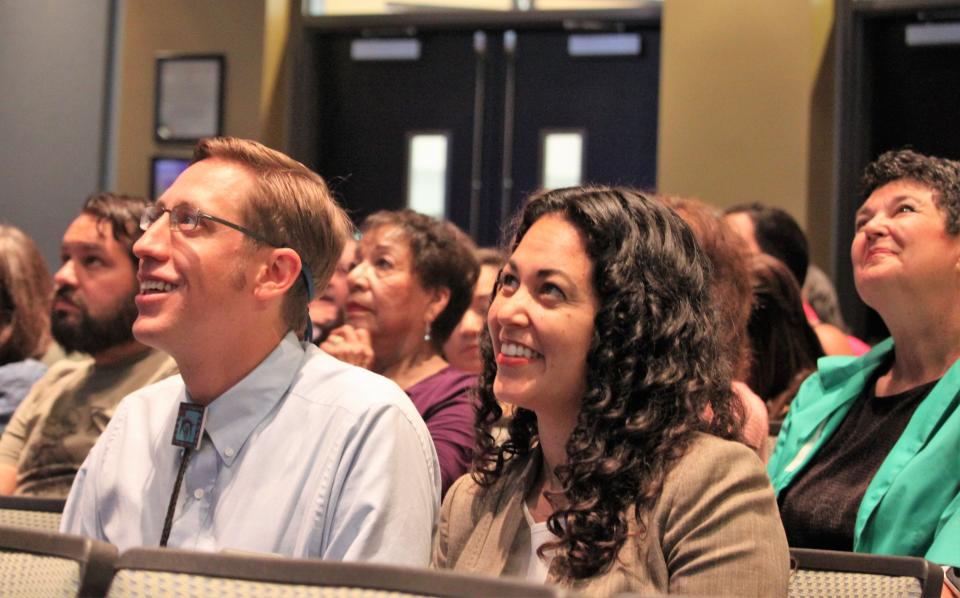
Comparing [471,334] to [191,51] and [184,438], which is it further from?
[191,51]

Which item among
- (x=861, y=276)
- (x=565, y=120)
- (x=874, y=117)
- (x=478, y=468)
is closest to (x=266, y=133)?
(x=565, y=120)

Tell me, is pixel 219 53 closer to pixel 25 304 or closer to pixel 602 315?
pixel 25 304

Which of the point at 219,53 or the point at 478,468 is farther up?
the point at 219,53

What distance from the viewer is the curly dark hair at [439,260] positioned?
3.50m

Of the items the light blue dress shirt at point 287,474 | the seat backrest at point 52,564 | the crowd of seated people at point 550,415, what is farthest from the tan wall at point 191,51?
the seat backrest at point 52,564

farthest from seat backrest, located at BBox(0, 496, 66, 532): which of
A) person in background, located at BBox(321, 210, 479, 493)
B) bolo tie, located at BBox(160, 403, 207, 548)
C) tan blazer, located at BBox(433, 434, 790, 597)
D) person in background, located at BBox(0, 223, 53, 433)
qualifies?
person in background, located at BBox(0, 223, 53, 433)

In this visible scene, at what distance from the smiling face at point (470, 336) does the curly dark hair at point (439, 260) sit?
17 cm

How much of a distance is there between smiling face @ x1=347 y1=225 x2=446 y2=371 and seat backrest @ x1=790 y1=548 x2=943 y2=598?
1.81 meters

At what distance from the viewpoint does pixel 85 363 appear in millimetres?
3391

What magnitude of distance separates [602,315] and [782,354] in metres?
1.59

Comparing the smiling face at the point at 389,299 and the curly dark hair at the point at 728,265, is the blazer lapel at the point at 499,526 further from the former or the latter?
the smiling face at the point at 389,299

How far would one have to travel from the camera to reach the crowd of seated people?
5.35 feet

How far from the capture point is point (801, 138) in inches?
215

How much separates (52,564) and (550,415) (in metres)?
0.79
